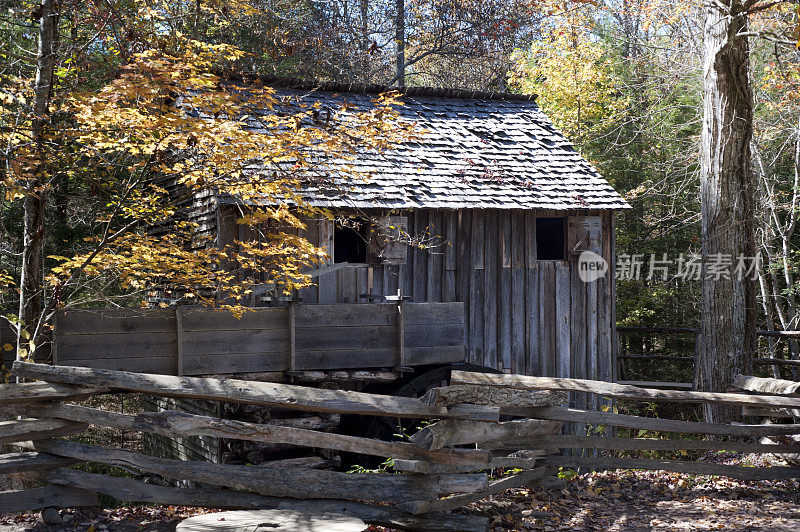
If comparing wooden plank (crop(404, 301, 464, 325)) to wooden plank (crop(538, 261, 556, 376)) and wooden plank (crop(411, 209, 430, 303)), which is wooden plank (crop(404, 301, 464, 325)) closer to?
wooden plank (crop(411, 209, 430, 303))

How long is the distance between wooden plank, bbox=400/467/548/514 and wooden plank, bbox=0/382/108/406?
287cm

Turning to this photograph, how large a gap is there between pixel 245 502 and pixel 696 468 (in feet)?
15.5

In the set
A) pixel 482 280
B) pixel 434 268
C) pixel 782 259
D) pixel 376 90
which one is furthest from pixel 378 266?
pixel 782 259

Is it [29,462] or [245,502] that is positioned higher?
[29,462]

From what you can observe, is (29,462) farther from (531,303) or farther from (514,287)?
(531,303)

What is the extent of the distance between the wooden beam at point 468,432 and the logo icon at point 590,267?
6.20m

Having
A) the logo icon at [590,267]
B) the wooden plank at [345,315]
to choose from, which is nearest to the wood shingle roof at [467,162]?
the logo icon at [590,267]

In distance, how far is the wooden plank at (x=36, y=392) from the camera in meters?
6.20

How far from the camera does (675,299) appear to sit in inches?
813

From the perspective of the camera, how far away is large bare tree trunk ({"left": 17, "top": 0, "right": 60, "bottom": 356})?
754cm

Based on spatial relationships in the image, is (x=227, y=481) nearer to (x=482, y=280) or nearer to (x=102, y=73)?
(x=482, y=280)

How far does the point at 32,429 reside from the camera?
641 cm

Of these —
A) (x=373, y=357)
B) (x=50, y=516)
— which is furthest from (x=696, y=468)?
(x=50, y=516)

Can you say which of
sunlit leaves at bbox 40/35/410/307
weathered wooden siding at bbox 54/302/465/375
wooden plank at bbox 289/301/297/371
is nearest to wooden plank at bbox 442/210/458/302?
weathered wooden siding at bbox 54/302/465/375
